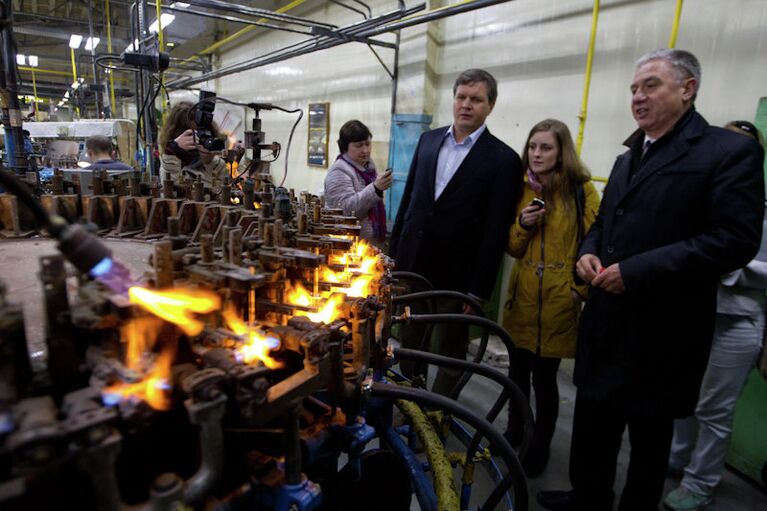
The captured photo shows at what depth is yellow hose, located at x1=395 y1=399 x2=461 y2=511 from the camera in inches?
50.2

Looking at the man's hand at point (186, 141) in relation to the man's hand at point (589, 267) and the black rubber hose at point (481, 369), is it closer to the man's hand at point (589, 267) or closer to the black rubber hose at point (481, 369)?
the black rubber hose at point (481, 369)

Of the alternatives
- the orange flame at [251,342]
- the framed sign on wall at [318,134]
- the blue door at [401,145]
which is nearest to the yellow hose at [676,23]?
the blue door at [401,145]

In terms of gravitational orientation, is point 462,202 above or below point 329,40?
below

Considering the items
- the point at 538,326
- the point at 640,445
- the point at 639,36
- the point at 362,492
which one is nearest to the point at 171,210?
the point at 362,492

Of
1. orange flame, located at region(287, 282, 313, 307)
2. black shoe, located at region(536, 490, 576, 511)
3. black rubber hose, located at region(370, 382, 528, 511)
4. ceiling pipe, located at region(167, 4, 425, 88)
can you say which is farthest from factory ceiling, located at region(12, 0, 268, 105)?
black shoe, located at region(536, 490, 576, 511)

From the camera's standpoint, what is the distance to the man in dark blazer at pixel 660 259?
4.41 ft

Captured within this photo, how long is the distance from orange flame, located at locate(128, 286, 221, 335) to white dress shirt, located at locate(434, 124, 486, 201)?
147 centimetres

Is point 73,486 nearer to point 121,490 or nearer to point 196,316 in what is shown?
point 121,490

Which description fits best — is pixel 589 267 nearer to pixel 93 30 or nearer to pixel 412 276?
pixel 412 276

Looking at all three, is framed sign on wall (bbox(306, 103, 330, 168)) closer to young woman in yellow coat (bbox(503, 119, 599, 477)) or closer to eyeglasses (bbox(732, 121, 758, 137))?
young woman in yellow coat (bbox(503, 119, 599, 477))

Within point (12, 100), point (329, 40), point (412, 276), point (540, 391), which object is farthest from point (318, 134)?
point (540, 391)

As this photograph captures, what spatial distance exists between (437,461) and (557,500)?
3.01 feet

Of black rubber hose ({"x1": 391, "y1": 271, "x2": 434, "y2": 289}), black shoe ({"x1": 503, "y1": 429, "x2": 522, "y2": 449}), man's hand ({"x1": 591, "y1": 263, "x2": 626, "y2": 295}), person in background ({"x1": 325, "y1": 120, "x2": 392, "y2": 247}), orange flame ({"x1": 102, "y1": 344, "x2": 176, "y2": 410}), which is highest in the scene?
person in background ({"x1": 325, "y1": 120, "x2": 392, "y2": 247})

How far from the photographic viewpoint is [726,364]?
1881mm
